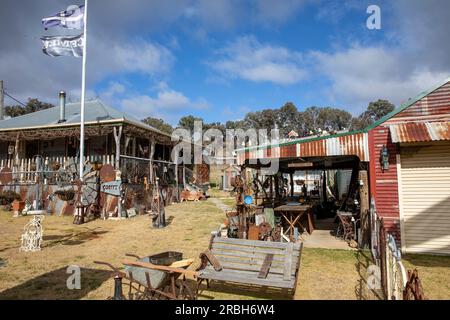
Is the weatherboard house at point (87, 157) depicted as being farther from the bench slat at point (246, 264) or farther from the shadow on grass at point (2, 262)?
the bench slat at point (246, 264)

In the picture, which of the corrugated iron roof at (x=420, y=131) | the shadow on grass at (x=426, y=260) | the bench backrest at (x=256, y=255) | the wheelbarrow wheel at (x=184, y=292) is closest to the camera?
the wheelbarrow wheel at (x=184, y=292)

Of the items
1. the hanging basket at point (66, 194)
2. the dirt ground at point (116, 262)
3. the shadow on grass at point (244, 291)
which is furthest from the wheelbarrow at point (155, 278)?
the hanging basket at point (66, 194)

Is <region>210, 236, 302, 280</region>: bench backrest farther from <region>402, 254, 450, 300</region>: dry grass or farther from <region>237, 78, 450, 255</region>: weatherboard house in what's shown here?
<region>237, 78, 450, 255</region>: weatherboard house

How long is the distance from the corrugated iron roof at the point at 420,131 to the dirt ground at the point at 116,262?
3.28m

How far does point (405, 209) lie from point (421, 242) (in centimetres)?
101

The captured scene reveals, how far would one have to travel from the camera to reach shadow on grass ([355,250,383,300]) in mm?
5645

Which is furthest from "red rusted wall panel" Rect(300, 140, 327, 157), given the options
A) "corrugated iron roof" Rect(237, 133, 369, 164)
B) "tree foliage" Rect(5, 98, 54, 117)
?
"tree foliage" Rect(5, 98, 54, 117)

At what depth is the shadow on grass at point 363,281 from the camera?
5.64m

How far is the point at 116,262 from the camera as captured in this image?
7.89 m

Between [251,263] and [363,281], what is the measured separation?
105 inches

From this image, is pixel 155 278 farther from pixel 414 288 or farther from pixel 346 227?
pixel 346 227

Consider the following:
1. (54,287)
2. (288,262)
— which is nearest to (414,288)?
(288,262)

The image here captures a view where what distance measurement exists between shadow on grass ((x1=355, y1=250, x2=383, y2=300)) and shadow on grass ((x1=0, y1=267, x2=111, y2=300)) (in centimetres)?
521
